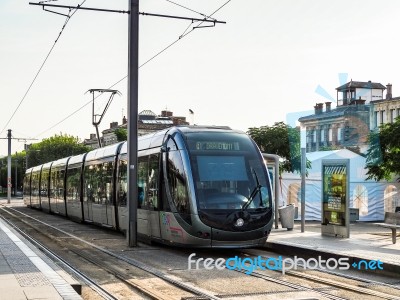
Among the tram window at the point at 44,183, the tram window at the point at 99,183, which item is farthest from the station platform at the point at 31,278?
the tram window at the point at 44,183

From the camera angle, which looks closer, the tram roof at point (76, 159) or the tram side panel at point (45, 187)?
the tram roof at point (76, 159)

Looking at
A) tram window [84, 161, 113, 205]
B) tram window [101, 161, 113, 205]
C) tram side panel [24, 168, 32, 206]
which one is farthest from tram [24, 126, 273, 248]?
tram side panel [24, 168, 32, 206]

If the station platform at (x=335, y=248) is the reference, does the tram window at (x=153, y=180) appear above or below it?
above

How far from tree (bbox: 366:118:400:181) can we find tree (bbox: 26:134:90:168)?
75969 mm

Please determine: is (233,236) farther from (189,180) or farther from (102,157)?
(102,157)

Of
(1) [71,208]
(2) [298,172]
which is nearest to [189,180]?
(1) [71,208]

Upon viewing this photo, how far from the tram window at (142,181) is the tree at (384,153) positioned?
18.4 meters

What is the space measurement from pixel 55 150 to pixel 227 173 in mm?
97086

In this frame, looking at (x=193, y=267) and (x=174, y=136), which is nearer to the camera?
(x=193, y=267)

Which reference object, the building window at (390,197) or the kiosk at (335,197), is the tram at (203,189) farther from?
the building window at (390,197)

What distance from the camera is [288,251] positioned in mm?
16016

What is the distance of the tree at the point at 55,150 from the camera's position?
109 meters

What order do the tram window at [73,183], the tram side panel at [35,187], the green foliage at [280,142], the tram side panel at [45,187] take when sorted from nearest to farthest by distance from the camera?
the tram window at [73,183]
the tram side panel at [45,187]
the green foliage at [280,142]
the tram side panel at [35,187]

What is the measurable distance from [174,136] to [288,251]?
368cm
